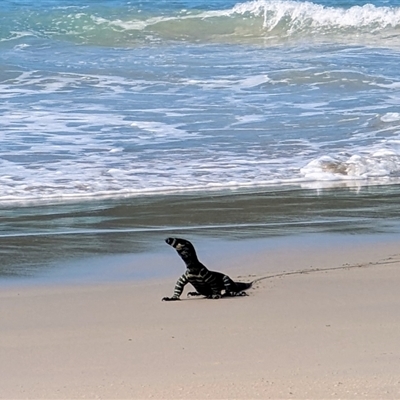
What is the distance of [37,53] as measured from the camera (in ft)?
63.1

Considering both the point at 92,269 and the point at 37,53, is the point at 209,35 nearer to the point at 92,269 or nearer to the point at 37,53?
the point at 37,53

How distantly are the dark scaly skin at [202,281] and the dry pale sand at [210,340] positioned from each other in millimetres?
93

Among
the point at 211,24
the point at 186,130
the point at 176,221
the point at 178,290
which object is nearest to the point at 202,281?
the point at 178,290

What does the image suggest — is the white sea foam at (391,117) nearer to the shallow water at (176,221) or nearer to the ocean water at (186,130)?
the ocean water at (186,130)

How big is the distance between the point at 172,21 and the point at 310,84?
10.2 m

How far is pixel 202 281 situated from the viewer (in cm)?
436

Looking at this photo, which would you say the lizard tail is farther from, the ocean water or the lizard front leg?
the ocean water

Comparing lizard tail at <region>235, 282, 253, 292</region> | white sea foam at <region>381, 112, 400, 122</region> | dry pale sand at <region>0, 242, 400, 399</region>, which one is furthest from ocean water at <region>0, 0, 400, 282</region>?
lizard tail at <region>235, 282, 253, 292</region>

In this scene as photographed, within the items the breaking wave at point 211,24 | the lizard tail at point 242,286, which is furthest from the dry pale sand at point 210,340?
the breaking wave at point 211,24

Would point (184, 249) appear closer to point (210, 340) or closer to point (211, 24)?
point (210, 340)

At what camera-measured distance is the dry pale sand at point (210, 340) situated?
9.87ft

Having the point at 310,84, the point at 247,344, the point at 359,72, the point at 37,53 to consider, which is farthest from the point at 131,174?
the point at 37,53

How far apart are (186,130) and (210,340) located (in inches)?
275

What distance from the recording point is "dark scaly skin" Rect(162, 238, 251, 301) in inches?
171
